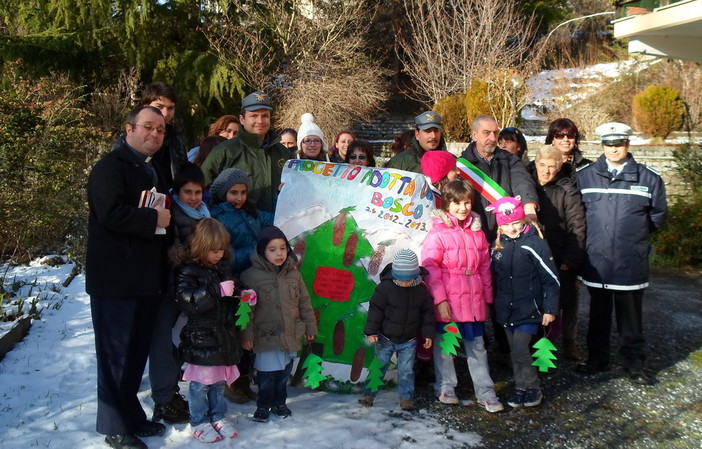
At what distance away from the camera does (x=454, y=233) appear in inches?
166

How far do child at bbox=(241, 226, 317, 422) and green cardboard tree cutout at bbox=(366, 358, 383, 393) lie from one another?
1.98ft

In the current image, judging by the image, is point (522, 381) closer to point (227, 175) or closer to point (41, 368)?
point (227, 175)

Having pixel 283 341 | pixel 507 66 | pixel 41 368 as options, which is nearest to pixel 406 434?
pixel 283 341

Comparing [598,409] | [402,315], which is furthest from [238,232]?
[598,409]

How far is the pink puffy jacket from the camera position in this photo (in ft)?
13.7

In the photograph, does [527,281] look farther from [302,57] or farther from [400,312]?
[302,57]

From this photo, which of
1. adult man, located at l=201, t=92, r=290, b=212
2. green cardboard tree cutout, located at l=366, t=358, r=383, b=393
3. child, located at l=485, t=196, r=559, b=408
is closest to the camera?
child, located at l=485, t=196, r=559, b=408

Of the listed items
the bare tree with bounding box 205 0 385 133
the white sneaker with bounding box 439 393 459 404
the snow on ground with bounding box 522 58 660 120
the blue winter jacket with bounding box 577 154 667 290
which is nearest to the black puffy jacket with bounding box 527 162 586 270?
the blue winter jacket with bounding box 577 154 667 290

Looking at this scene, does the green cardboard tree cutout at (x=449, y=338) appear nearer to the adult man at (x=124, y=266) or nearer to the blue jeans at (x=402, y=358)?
the blue jeans at (x=402, y=358)

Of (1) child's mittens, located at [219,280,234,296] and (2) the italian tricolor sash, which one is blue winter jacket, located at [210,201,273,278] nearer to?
(1) child's mittens, located at [219,280,234,296]

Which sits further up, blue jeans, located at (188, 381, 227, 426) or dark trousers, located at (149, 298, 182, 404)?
dark trousers, located at (149, 298, 182, 404)

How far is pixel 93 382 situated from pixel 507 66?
54.3 ft

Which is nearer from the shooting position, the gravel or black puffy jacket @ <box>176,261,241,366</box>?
black puffy jacket @ <box>176,261,241,366</box>

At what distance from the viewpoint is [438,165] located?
446 centimetres
